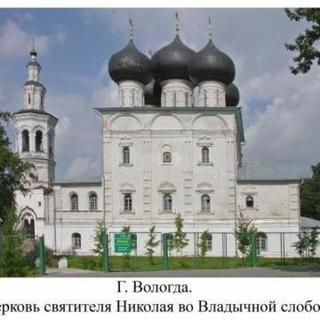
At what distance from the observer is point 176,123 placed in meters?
28.5

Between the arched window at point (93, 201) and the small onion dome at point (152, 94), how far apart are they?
6348 millimetres

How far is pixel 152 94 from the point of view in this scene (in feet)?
106

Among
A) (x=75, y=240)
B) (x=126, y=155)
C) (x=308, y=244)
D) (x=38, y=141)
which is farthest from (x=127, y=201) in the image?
(x=308, y=244)

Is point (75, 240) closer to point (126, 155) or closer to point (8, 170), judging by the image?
point (126, 155)

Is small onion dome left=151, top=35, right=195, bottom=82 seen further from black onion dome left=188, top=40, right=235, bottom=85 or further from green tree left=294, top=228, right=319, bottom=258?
green tree left=294, top=228, right=319, bottom=258

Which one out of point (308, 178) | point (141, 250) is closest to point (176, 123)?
point (141, 250)

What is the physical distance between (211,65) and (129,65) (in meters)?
3.94

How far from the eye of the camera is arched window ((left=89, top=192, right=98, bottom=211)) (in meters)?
29.0

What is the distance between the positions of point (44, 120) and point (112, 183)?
518 cm

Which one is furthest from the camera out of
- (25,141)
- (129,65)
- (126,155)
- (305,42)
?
(25,141)

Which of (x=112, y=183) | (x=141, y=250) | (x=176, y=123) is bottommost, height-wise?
(x=141, y=250)

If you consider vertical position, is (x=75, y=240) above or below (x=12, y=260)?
below

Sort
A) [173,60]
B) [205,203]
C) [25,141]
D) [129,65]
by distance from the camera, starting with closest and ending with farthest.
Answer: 1. [205,203]
2. [129,65]
3. [173,60]
4. [25,141]
